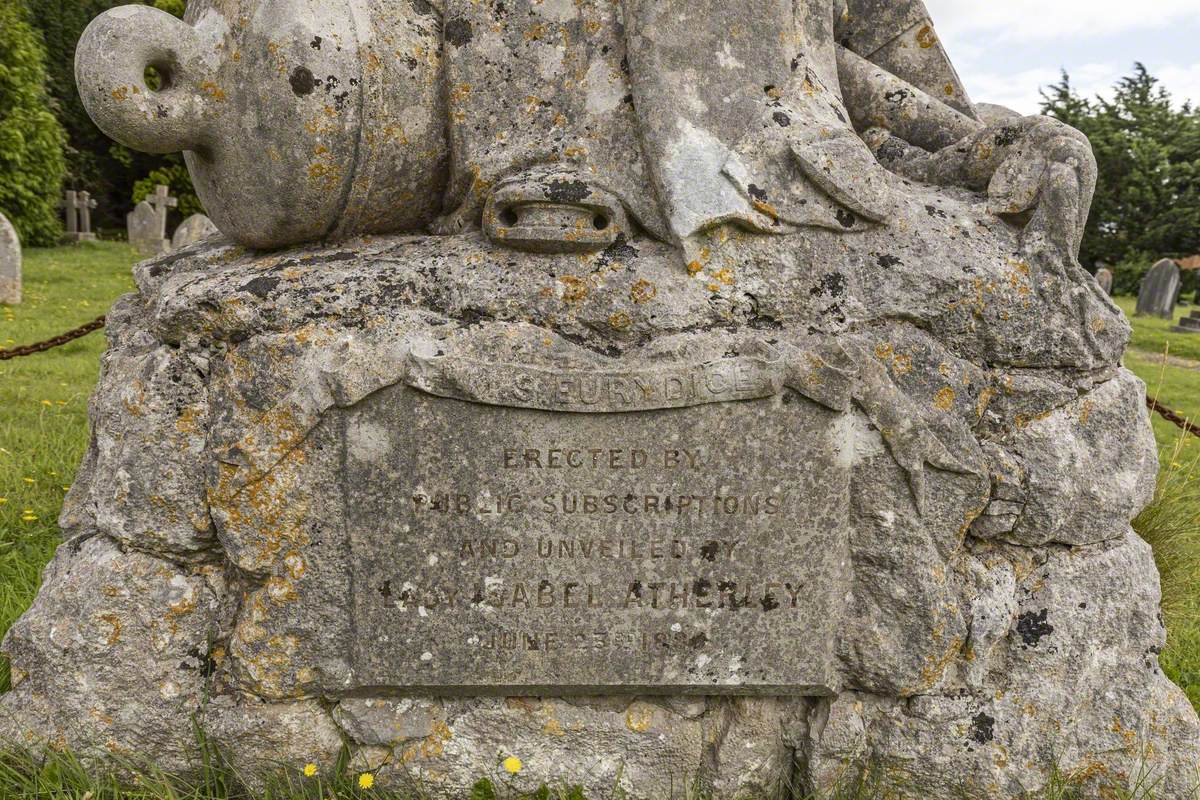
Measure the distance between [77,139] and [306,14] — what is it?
2007cm

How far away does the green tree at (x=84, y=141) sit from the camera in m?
18.2

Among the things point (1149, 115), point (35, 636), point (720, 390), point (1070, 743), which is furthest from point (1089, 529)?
point (1149, 115)

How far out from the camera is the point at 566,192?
81.7 inches

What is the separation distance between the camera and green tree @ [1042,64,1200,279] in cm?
1917

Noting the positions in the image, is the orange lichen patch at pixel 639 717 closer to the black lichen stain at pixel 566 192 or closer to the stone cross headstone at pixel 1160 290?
the black lichen stain at pixel 566 192

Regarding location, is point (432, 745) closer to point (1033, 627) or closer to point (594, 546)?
point (594, 546)

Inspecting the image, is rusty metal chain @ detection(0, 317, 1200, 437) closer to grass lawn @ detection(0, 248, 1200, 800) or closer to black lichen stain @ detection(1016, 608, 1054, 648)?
grass lawn @ detection(0, 248, 1200, 800)

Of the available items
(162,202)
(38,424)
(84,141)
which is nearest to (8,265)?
(38,424)

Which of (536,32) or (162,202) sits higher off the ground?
(536,32)

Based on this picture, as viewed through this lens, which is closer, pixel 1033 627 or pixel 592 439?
pixel 592 439

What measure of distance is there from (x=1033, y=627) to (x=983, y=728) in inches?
10.5

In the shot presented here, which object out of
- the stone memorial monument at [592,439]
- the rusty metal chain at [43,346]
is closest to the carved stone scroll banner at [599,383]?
the stone memorial monument at [592,439]

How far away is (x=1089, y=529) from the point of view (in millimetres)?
2219

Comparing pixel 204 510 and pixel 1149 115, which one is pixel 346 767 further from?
pixel 1149 115
